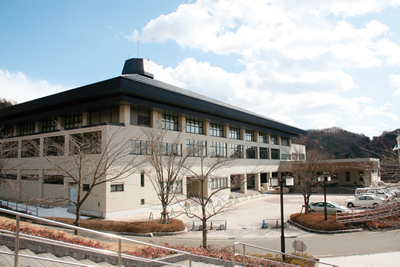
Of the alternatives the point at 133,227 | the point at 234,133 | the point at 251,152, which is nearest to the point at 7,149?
the point at 133,227

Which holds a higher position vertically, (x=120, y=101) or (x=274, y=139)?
(x=120, y=101)

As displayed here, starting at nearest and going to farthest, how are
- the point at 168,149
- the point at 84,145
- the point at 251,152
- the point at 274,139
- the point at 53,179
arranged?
the point at 84,145
the point at 168,149
the point at 53,179
the point at 251,152
the point at 274,139

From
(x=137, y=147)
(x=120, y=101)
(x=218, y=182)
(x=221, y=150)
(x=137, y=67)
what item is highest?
(x=137, y=67)

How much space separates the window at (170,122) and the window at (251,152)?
1862 centimetres

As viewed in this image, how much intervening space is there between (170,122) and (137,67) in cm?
1574

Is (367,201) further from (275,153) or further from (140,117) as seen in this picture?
(275,153)

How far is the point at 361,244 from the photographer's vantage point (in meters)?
17.3

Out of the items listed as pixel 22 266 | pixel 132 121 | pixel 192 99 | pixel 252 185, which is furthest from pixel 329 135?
pixel 22 266

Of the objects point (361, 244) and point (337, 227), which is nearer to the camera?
point (361, 244)

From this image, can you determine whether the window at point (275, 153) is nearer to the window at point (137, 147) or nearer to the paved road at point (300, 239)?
the paved road at point (300, 239)

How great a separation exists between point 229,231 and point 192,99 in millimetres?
17627

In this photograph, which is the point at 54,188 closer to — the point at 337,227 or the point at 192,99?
the point at 192,99

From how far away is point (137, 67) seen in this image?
4481 centimetres

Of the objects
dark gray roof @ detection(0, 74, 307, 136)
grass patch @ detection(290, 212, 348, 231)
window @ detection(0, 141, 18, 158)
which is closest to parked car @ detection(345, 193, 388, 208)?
grass patch @ detection(290, 212, 348, 231)
